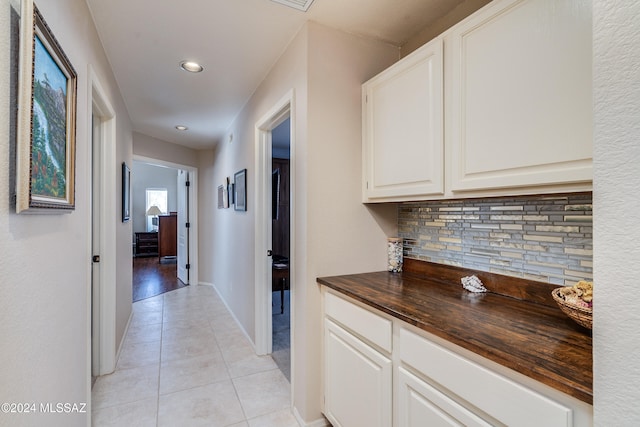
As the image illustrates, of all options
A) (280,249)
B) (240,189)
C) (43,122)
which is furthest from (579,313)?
(280,249)

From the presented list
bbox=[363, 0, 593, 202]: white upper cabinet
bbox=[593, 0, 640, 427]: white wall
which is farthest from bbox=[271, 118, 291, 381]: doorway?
bbox=[593, 0, 640, 427]: white wall

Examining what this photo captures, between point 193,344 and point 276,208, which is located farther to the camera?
point 276,208

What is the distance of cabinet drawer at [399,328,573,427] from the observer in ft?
2.51

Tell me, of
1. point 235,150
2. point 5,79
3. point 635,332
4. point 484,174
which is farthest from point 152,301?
point 635,332

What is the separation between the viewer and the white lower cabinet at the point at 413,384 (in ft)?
2.60

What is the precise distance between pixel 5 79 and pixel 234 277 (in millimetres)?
2991

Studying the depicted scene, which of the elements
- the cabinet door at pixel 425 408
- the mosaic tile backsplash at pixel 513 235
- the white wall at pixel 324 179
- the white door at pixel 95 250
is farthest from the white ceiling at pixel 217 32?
the cabinet door at pixel 425 408

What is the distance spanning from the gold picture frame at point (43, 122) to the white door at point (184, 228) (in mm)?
4441

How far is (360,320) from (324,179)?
2.64 ft

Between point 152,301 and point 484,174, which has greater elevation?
point 484,174

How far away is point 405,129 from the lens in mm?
1582

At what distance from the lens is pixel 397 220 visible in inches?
80.3

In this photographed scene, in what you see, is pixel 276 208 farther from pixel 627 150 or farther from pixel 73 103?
pixel 627 150

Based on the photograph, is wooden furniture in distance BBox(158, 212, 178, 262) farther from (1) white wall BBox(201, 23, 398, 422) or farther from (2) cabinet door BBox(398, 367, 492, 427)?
(2) cabinet door BBox(398, 367, 492, 427)
